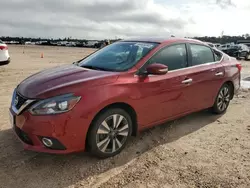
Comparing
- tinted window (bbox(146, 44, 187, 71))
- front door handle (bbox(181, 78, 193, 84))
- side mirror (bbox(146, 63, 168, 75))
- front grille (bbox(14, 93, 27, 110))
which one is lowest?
front grille (bbox(14, 93, 27, 110))

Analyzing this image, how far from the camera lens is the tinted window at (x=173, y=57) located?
14.3ft

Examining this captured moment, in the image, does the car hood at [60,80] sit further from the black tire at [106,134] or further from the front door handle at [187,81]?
the front door handle at [187,81]

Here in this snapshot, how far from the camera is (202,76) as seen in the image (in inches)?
195

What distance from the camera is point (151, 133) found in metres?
4.73

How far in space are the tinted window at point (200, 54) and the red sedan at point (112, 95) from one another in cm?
2

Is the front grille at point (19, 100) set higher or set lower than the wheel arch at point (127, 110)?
higher

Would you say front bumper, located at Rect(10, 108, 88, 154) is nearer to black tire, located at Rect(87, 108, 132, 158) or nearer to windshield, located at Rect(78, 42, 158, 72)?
black tire, located at Rect(87, 108, 132, 158)

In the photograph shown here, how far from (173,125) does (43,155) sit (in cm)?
240

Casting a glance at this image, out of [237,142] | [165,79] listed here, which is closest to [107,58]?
[165,79]

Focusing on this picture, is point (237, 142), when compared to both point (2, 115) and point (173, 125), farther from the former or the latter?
point (2, 115)

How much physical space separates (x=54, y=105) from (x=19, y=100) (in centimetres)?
63

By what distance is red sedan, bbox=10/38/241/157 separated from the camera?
10.9 ft

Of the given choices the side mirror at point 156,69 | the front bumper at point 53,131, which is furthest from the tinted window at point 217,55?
the front bumper at point 53,131

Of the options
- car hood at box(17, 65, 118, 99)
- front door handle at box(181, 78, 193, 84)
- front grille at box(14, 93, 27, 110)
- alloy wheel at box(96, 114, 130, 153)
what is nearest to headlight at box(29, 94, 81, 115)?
car hood at box(17, 65, 118, 99)
